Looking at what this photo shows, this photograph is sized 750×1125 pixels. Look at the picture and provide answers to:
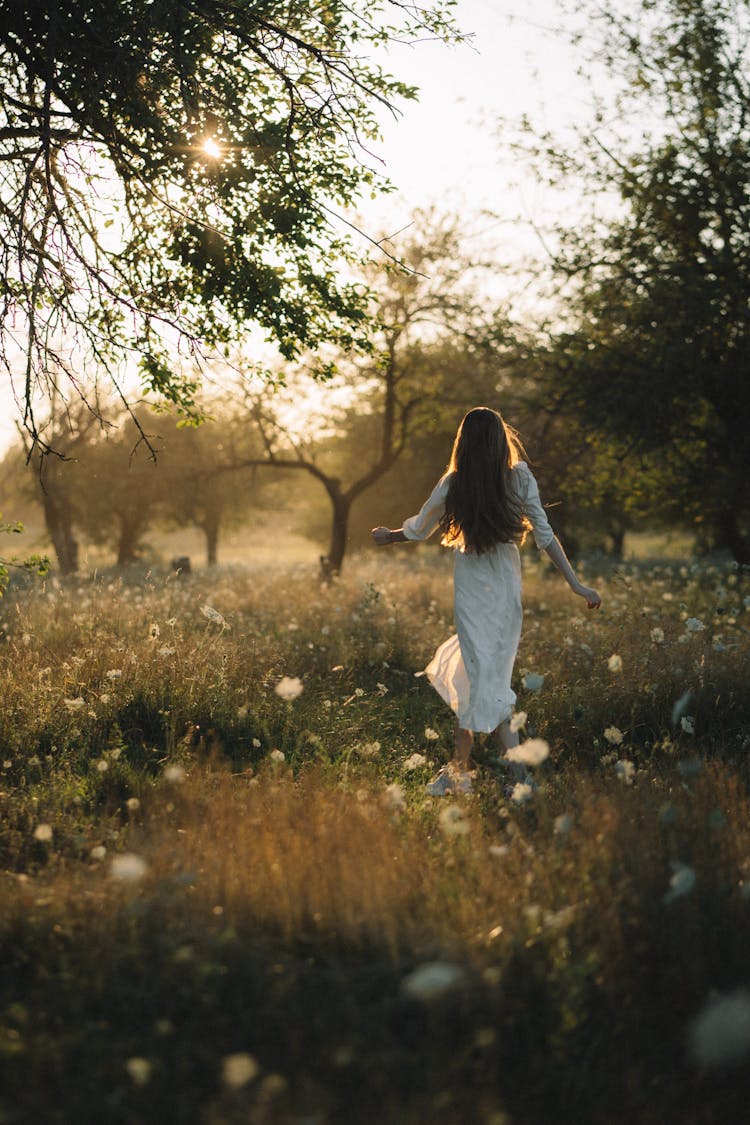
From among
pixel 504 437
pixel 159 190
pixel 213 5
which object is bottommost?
pixel 504 437

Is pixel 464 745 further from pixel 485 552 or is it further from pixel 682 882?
pixel 682 882

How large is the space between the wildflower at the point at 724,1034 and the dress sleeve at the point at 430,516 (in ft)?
12.0

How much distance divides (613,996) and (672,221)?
12.7m

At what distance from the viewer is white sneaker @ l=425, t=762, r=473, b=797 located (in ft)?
16.2

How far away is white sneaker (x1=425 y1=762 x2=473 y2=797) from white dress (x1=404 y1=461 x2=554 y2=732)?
0.33 meters

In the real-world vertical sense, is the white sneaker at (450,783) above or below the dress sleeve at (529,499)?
below

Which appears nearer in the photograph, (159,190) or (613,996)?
(613,996)

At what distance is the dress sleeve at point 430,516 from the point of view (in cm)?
550

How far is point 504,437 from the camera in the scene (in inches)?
212

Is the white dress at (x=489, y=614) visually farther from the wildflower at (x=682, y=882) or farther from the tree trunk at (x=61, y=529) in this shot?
the tree trunk at (x=61, y=529)

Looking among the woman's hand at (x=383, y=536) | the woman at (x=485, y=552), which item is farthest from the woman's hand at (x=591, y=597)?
the woman's hand at (x=383, y=536)

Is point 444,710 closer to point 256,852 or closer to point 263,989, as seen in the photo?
point 256,852

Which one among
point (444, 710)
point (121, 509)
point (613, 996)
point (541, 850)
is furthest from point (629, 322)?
point (121, 509)

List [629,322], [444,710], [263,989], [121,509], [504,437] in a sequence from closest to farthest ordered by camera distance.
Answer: [263,989], [504,437], [444,710], [629,322], [121,509]
